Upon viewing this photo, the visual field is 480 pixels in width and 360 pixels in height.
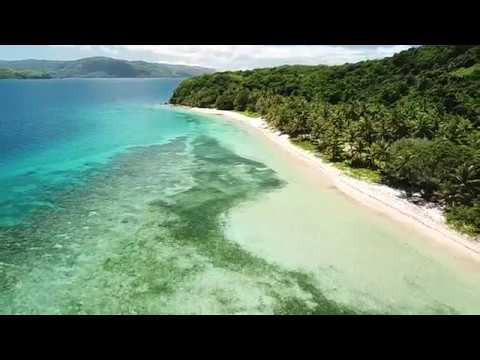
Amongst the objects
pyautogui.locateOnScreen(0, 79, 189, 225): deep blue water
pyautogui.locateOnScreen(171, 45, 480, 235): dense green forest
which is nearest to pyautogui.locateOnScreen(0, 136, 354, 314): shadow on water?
pyautogui.locateOnScreen(0, 79, 189, 225): deep blue water

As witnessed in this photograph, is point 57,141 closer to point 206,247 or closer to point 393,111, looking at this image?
point 206,247

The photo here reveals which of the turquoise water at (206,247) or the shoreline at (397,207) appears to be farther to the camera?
the shoreline at (397,207)

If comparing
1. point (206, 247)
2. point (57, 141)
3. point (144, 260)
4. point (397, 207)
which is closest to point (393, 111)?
point (397, 207)

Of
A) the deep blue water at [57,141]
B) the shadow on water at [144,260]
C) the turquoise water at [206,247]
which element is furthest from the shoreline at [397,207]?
the deep blue water at [57,141]

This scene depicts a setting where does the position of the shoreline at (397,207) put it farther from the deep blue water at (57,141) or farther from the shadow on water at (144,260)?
the deep blue water at (57,141)
